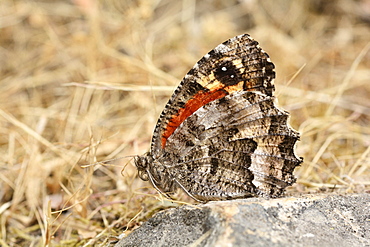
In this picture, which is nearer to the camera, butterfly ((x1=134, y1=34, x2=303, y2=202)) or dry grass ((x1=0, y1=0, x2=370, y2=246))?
butterfly ((x1=134, y1=34, x2=303, y2=202))

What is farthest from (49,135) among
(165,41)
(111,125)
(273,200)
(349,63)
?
(349,63)

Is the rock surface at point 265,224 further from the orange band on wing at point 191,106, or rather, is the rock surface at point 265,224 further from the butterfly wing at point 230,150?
the orange band on wing at point 191,106

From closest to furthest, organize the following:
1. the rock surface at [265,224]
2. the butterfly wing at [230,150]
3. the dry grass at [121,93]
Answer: the rock surface at [265,224], the butterfly wing at [230,150], the dry grass at [121,93]

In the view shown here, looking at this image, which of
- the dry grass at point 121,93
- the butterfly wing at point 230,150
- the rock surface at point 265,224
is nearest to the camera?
the rock surface at point 265,224

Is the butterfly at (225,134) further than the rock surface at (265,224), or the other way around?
the butterfly at (225,134)

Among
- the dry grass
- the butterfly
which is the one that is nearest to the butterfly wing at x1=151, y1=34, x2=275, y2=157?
the butterfly

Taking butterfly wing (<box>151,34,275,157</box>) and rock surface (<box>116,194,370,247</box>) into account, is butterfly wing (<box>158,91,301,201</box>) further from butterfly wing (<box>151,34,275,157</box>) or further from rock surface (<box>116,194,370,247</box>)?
rock surface (<box>116,194,370,247</box>)

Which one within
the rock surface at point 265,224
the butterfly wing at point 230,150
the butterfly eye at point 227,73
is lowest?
the rock surface at point 265,224

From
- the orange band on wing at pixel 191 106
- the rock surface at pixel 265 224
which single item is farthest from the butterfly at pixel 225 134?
the rock surface at pixel 265 224
